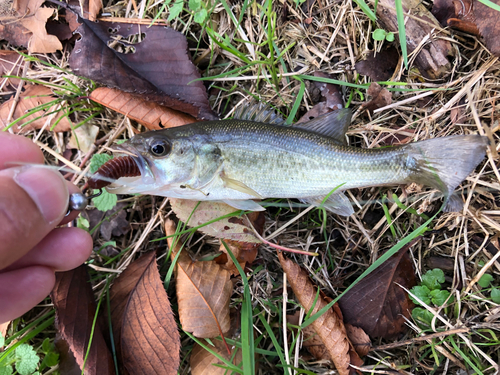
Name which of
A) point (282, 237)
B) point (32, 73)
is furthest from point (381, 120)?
point (32, 73)

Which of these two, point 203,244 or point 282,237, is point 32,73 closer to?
point 203,244

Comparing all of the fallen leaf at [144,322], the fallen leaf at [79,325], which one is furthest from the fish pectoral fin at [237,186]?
the fallen leaf at [79,325]

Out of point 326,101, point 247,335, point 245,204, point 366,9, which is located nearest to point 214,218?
point 245,204

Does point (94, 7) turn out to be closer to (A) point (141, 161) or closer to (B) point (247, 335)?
(A) point (141, 161)

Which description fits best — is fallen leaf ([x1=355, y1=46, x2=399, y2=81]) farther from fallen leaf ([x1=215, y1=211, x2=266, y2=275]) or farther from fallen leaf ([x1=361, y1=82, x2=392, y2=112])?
fallen leaf ([x1=215, y1=211, x2=266, y2=275])

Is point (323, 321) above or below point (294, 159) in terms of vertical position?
below
